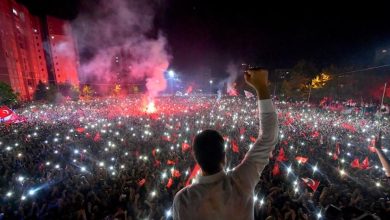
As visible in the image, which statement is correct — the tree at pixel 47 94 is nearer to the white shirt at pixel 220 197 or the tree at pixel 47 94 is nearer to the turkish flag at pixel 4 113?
the turkish flag at pixel 4 113

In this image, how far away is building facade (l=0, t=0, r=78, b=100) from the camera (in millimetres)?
39938

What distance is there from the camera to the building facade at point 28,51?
3994 cm

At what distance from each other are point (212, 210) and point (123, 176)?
593 centimetres

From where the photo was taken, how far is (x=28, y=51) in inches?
2089

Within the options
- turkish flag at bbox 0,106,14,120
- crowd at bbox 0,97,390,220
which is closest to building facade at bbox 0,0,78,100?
turkish flag at bbox 0,106,14,120

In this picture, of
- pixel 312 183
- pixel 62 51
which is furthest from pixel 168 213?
pixel 62 51

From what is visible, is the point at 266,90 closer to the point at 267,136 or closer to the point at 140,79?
the point at 267,136

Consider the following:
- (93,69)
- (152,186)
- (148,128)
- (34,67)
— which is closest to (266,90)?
(152,186)

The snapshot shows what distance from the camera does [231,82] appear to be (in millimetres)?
60719

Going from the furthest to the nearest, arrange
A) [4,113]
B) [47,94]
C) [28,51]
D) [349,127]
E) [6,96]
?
[28,51] < [47,94] < [6,96] < [4,113] < [349,127]

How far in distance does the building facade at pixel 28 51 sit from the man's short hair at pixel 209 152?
46.5 m

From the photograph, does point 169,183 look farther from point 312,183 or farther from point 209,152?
point 209,152

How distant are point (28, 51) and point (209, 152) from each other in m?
64.2

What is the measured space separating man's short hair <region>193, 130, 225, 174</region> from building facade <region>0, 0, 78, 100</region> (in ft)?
152
